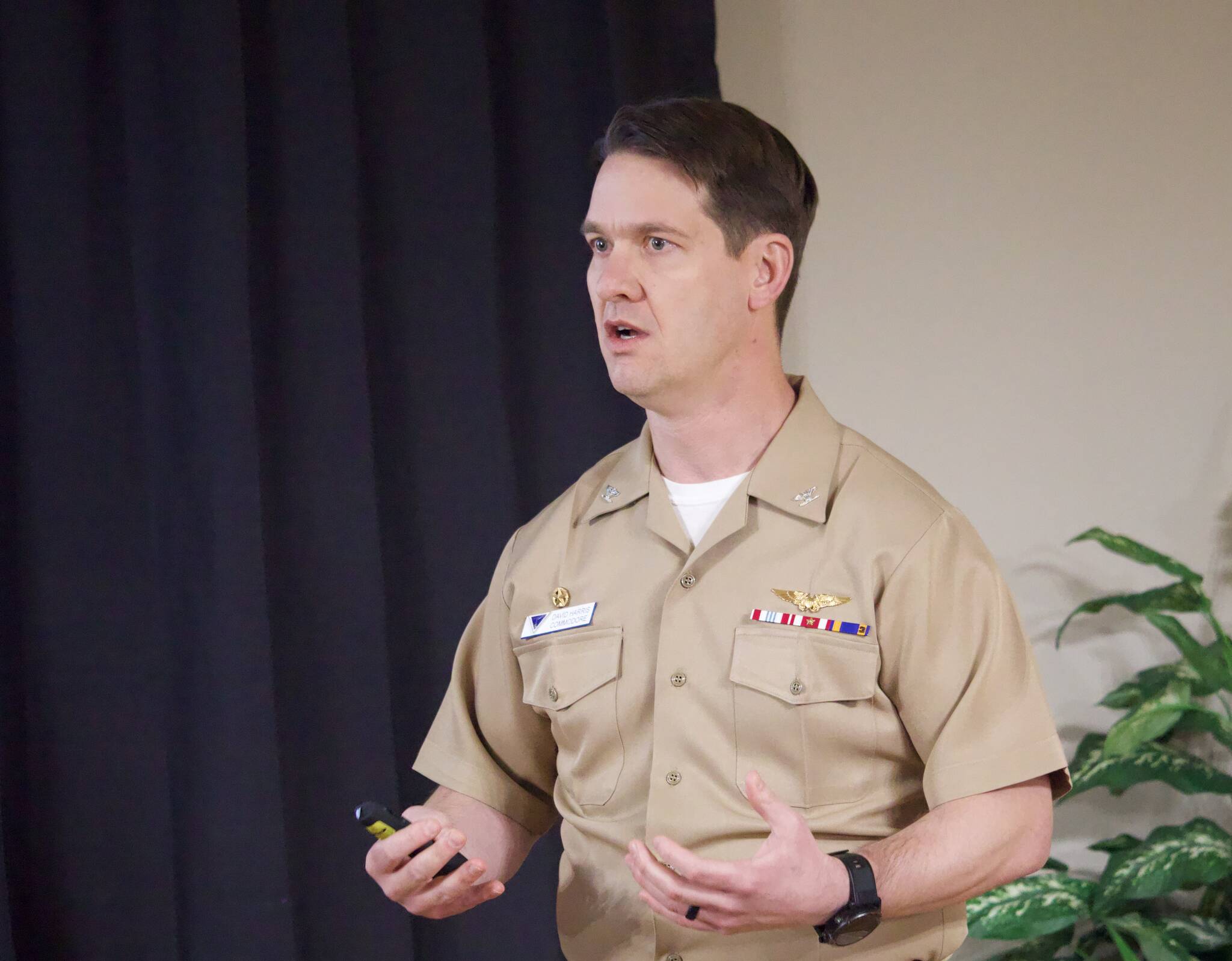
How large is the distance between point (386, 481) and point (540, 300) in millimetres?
542

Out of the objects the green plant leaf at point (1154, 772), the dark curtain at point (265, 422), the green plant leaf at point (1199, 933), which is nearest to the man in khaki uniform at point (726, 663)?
the dark curtain at point (265, 422)

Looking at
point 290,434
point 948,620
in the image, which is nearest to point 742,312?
point 948,620

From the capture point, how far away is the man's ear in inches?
62.6

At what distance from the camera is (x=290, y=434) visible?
2332mm

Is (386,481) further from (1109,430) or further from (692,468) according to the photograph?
(1109,430)

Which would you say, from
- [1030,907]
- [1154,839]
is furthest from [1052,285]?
[1030,907]

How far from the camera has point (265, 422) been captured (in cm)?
231

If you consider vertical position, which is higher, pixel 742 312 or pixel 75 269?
pixel 75 269

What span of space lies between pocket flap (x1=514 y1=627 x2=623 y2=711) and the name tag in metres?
0.01

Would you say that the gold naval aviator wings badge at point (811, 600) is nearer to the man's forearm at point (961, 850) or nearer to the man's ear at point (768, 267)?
the man's forearm at point (961, 850)

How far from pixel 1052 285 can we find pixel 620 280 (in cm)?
157

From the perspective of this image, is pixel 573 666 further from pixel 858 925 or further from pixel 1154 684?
pixel 1154 684

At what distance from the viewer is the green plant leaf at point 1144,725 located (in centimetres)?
232

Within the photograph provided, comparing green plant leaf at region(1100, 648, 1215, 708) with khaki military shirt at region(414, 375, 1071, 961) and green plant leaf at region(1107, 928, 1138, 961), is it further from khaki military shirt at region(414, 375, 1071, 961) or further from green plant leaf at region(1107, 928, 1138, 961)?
khaki military shirt at region(414, 375, 1071, 961)
